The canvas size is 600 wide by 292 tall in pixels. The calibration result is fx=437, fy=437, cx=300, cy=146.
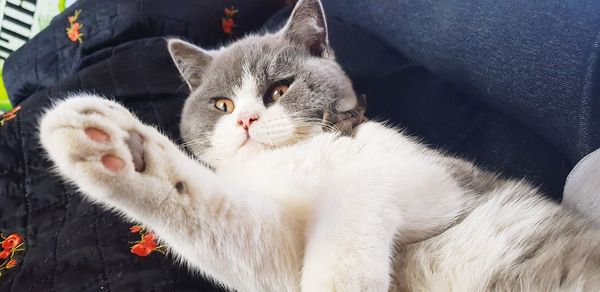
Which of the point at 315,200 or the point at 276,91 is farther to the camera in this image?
the point at 276,91

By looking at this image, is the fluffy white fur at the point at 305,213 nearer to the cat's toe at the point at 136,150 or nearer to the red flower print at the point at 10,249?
the cat's toe at the point at 136,150

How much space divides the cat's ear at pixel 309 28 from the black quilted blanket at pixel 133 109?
0.19 metres

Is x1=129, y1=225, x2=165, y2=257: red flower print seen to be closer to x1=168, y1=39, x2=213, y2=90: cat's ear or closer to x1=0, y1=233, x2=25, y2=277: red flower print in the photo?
x1=0, y1=233, x2=25, y2=277: red flower print

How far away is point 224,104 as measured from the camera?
36.4 inches

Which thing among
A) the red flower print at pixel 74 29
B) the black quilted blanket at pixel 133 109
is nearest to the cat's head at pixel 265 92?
the black quilted blanket at pixel 133 109

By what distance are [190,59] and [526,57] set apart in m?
0.71

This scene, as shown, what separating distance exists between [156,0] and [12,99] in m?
0.61

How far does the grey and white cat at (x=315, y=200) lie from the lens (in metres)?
0.53

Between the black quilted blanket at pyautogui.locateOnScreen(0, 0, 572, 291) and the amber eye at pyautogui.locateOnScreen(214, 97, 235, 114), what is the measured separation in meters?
0.20

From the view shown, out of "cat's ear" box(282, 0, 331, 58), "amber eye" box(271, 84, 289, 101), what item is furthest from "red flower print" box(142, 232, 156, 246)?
"cat's ear" box(282, 0, 331, 58)

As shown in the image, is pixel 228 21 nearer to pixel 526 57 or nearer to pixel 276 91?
pixel 276 91

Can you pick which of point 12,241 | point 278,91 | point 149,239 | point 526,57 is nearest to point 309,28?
point 278,91

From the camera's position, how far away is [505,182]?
2.47 ft

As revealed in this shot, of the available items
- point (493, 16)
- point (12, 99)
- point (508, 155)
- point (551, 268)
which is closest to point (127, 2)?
point (12, 99)
